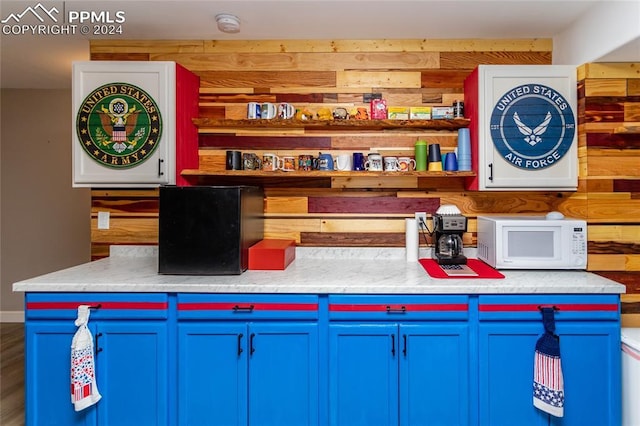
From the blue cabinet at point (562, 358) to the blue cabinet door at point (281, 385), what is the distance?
88cm

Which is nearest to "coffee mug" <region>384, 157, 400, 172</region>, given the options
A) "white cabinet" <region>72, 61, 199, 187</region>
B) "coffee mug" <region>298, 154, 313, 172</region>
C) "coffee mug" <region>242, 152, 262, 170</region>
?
"coffee mug" <region>298, 154, 313, 172</region>

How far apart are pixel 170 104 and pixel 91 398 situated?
1.69 m

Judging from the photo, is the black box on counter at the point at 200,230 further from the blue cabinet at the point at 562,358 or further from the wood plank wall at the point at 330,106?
the blue cabinet at the point at 562,358

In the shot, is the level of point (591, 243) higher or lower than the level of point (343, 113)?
lower

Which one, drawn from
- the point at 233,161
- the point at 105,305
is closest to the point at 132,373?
the point at 105,305

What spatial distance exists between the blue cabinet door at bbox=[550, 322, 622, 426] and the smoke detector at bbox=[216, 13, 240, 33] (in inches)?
100

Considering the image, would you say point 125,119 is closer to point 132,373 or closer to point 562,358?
point 132,373

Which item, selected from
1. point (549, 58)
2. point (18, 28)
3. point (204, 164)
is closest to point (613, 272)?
point (549, 58)

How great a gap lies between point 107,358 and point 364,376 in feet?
4.35

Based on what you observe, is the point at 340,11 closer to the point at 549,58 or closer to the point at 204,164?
the point at 204,164

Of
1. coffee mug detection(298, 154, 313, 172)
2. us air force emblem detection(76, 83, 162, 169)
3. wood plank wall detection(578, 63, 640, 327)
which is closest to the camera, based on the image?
wood plank wall detection(578, 63, 640, 327)

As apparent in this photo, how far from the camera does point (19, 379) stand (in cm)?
275

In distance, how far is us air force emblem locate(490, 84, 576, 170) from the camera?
217 centimetres

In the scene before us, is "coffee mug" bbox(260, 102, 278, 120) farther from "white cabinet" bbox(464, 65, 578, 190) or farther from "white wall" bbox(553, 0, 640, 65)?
"white wall" bbox(553, 0, 640, 65)
